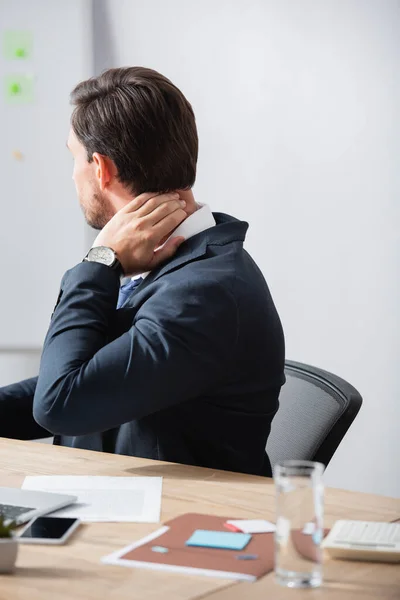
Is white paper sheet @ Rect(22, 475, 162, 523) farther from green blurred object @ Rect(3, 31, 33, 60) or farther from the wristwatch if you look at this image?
green blurred object @ Rect(3, 31, 33, 60)

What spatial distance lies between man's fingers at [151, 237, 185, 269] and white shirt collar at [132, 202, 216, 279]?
1.3 inches

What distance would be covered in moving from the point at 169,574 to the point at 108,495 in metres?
0.35

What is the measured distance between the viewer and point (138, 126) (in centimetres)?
176

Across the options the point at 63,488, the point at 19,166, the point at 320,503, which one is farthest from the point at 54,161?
the point at 320,503

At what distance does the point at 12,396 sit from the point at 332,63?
69.7 inches

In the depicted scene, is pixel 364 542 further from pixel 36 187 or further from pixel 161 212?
pixel 36 187

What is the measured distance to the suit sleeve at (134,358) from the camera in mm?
1454

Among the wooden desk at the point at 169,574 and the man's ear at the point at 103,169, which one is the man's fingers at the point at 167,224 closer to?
the man's ear at the point at 103,169

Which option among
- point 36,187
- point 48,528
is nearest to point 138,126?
point 48,528

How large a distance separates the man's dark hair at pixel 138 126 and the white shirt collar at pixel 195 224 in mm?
104

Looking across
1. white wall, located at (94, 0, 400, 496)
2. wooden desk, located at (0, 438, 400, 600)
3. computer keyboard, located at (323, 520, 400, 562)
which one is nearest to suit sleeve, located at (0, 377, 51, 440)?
wooden desk, located at (0, 438, 400, 600)

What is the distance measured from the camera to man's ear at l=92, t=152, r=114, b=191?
5.88 ft

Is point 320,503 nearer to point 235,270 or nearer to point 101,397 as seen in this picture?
point 101,397

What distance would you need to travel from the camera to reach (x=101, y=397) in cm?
145
